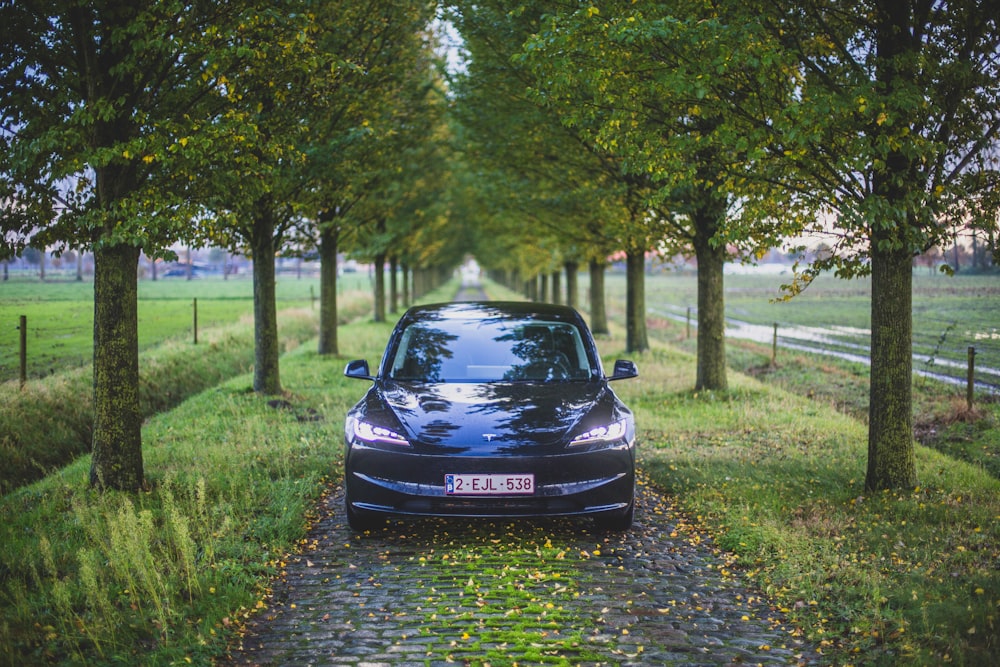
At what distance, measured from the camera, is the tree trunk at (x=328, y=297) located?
18.5m

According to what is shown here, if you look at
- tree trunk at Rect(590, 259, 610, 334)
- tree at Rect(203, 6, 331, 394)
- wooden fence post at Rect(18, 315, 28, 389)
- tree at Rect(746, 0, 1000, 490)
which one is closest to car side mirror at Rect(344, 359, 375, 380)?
tree at Rect(203, 6, 331, 394)

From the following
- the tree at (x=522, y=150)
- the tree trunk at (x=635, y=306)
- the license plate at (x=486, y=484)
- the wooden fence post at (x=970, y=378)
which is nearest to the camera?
the license plate at (x=486, y=484)

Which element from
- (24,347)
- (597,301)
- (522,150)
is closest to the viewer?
(24,347)

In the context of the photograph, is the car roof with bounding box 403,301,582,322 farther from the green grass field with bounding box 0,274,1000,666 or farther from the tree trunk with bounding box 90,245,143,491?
the tree trunk with bounding box 90,245,143,491

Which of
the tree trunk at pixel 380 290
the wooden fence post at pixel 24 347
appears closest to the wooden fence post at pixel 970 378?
the wooden fence post at pixel 24 347

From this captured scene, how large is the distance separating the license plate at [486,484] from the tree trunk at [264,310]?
7984 mm

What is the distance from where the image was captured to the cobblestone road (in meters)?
3.94

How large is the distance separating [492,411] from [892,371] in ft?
12.1

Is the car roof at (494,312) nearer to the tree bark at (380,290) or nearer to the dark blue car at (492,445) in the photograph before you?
the dark blue car at (492,445)

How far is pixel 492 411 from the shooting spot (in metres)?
5.80

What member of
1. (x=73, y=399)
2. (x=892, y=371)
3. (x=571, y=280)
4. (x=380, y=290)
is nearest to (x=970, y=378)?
(x=892, y=371)

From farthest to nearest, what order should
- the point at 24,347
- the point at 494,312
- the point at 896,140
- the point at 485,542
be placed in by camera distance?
the point at 24,347
the point at 494,312
the point at 896,140
the point at 485,542

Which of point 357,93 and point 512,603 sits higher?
point 357,93

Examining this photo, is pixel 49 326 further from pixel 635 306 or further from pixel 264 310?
pixel 635 306
